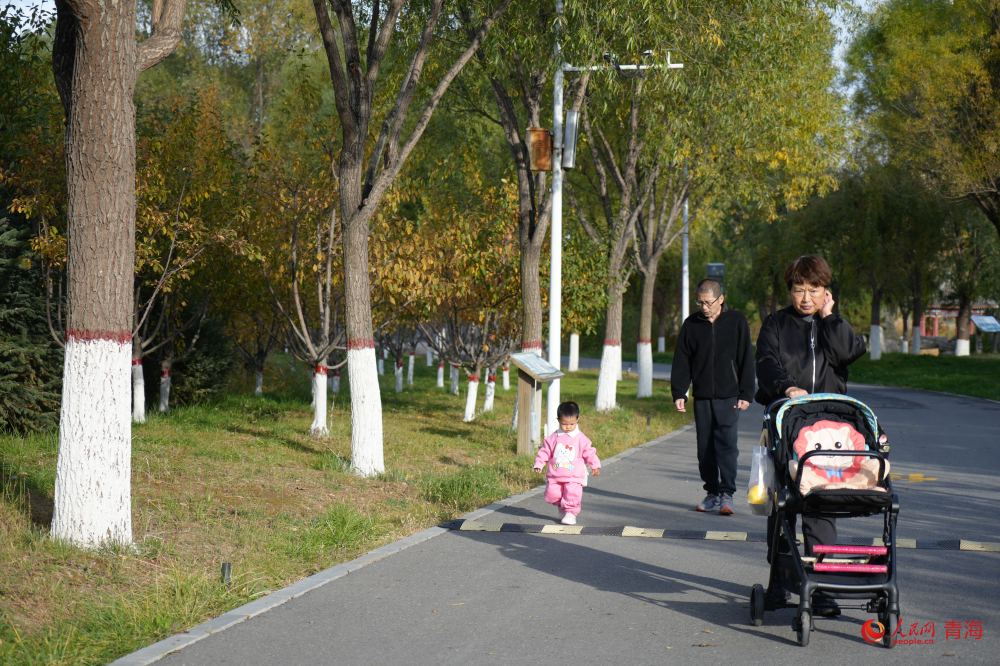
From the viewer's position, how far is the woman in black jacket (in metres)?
5.41

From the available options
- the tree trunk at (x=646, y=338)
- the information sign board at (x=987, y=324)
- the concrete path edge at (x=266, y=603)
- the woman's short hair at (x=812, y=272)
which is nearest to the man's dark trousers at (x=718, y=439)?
the concrete path edge at (x=266, y=603)

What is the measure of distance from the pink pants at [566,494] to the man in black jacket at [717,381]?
123cm

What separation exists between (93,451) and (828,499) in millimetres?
4736

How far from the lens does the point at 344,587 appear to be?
5.84 meters

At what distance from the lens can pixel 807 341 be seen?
5.50 meters

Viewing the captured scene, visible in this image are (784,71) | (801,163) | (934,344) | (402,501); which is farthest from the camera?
(934,344)

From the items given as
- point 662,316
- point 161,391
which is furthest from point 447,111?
point 662,316

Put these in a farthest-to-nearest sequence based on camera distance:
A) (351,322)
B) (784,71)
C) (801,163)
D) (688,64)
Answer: (801,163) < (784,71) < (688,64) < (351,322)

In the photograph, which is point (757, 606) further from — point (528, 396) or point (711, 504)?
Answer: point (528, 396)

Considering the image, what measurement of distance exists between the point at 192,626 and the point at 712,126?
16433 millimetres

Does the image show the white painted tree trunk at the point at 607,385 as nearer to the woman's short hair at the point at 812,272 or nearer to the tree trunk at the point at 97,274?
the tree trunk at the point at 97,274

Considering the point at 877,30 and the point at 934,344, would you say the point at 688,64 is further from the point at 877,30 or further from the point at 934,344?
the point at 934,344

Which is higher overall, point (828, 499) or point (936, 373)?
point (828, 499)

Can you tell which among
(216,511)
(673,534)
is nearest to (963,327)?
(673,534)
